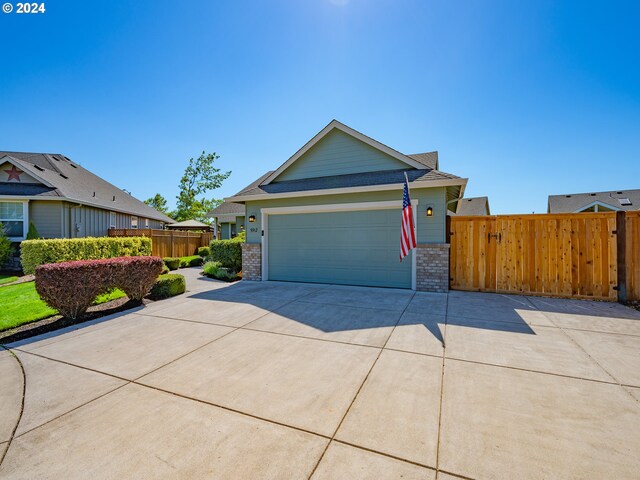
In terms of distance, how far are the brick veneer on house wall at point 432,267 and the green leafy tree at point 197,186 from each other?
29.7 meters

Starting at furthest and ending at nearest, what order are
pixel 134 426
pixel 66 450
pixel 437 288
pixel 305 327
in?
pixel 437 288 < pixel 305 327 < pixel 134 426 < pixel 66 450

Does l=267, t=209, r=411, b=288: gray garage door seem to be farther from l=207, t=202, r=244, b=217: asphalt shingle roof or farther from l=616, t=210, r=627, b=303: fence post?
l=207, t=202, r=244, b=217: asphalt shingle roof

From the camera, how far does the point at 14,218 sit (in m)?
12.8

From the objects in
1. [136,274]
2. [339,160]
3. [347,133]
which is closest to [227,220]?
[339,160]

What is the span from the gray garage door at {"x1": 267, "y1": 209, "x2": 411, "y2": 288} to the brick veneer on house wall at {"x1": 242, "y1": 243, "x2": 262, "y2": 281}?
41 centimetres

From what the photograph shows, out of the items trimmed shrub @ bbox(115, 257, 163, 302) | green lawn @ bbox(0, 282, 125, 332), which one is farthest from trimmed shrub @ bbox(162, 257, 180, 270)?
trimmed shrub @ bbox(115, 257, 163, 302)

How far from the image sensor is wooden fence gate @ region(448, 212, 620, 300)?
6.76 m

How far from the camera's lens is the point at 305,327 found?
4.82 m

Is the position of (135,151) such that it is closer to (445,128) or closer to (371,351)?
(445,128)

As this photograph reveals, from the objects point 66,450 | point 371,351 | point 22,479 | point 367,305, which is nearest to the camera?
point 22,479

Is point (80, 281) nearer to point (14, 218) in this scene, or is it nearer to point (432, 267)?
point (432, 267)

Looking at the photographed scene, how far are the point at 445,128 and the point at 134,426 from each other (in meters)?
12.9

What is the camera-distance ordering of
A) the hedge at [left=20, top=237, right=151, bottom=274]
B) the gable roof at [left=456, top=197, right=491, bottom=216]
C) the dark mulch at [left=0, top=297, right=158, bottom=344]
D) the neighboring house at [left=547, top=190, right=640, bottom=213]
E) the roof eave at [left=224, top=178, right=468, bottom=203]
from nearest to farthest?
the dark mulch at [left=0, top=297, right=158, bottom=344], the roof eave at [left=224, top=178, right=468, bottom=203], the hedge at [left=20, top=237, right=151, bottom=274], the neighboring house at [left=547, top=190, right=640, bottom=213], the gable roof at [left=456, top=197, right=491, bottom=216]

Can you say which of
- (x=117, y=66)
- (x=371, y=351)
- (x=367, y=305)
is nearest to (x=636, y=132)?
(x=367, y=305)
